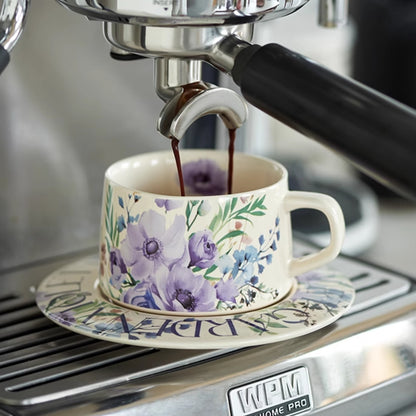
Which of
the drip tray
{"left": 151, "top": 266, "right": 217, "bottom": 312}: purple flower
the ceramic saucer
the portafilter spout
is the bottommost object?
the drip tray

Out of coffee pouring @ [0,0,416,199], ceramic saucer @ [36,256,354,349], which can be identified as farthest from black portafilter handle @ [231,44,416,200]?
ceramic saucer @ [36,256,354,349]

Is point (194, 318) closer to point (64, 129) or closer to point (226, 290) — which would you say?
point (226, 290)

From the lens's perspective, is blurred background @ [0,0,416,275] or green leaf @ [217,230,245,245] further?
blurred background @ [0,0,416,275]

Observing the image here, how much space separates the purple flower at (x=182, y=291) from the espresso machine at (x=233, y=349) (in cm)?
2

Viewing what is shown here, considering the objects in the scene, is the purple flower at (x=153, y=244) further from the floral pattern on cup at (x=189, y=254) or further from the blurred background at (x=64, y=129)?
the blurred background at (x=64, y=129)

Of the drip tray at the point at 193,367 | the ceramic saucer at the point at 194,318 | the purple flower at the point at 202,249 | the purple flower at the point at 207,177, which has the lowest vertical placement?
the drip tray at the point at 193,367

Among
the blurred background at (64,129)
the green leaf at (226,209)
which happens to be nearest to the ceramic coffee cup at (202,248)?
the green leaf at (226,209)

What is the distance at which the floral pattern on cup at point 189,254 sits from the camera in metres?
0.39

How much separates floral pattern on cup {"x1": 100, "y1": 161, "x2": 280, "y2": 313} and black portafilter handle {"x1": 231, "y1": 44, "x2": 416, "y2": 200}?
0.07 m

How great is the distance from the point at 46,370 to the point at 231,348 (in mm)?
81

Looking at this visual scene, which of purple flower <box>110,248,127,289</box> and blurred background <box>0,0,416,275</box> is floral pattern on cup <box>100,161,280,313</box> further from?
blurred background <box>0,0,416,275</box>

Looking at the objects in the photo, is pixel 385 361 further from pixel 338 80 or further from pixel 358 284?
pixel 338 80

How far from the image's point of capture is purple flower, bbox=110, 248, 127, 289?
1.33 feet

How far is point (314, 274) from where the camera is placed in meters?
0.45
